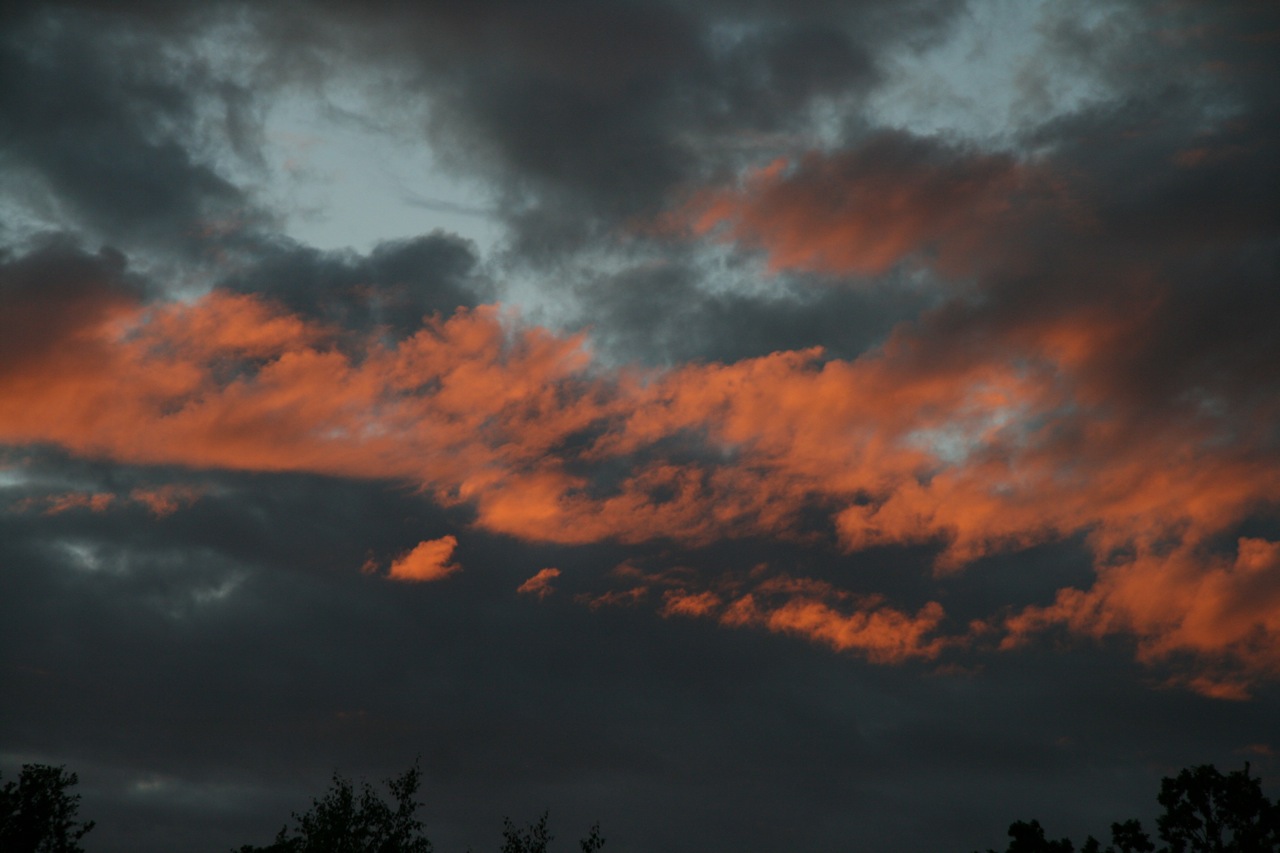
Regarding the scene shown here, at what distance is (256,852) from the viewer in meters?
107

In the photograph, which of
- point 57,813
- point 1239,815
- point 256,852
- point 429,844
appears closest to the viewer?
point 1239,815

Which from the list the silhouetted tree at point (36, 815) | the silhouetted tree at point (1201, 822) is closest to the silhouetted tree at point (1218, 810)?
the silhouetted tree at point (1201, 822)

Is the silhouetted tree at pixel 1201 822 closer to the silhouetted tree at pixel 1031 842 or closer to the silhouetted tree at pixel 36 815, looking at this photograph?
the silhouetted tree at pixel 1031 842

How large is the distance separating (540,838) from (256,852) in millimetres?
57757

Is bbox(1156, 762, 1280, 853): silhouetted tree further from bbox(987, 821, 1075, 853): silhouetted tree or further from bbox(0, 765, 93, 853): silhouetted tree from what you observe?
bbox(0, 765, 93, 853): silhouetted tree

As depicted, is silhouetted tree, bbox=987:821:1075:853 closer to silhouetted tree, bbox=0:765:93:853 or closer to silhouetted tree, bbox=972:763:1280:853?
silhouetted tree, bbox=972:763:1280:853

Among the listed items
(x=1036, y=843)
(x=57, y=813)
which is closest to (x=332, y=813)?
(x=57, y=813)

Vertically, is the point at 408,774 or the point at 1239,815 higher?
the point at 408,774

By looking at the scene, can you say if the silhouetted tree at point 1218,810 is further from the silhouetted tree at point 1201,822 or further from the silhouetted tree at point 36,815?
the silhouetted tree at point 36,815

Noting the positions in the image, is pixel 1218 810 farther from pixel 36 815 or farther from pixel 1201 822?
pixel 36 815

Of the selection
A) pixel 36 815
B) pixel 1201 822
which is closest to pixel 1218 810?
pixel 1201 822

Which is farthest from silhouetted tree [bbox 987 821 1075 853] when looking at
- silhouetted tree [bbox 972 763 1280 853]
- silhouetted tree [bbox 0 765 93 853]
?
silhouetted tree [bbox 0 765 93 853]

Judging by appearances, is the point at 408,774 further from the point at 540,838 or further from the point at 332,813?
the point at 540,838

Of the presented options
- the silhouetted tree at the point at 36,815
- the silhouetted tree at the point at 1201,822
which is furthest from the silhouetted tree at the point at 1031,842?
the silhouetted tree at the point at 36,815
